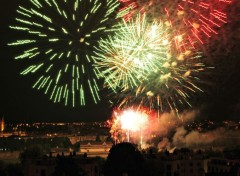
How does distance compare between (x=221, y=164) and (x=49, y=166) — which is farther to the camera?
(x=221, y=164)

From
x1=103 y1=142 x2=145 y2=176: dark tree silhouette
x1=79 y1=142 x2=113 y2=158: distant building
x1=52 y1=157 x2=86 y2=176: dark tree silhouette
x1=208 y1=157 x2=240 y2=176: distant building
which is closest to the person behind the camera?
x1=103 y1=142 x2=145 y2=176: dark tree silhouette

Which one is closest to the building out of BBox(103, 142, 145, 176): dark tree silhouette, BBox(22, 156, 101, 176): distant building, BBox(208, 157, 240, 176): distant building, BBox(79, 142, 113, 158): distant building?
BBox(208, 157, 240, 176): distant building

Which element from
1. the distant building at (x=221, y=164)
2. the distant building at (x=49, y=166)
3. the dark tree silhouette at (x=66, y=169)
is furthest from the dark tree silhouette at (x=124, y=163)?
the distant building at (x=221, y=164)

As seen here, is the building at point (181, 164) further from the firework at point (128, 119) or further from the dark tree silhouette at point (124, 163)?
the dark tree silhouette at point (124, 163)

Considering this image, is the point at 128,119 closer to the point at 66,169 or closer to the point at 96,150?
the point at 66,169

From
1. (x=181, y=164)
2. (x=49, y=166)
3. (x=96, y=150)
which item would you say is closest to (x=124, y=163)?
(x=49, y=166)

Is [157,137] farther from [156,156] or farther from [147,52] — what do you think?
[147,52]

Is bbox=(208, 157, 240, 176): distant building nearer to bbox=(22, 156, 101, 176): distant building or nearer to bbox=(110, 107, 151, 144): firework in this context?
bbox=(110, 107, 151, 144): firework

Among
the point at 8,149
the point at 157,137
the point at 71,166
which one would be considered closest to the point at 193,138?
the point at 157,137
